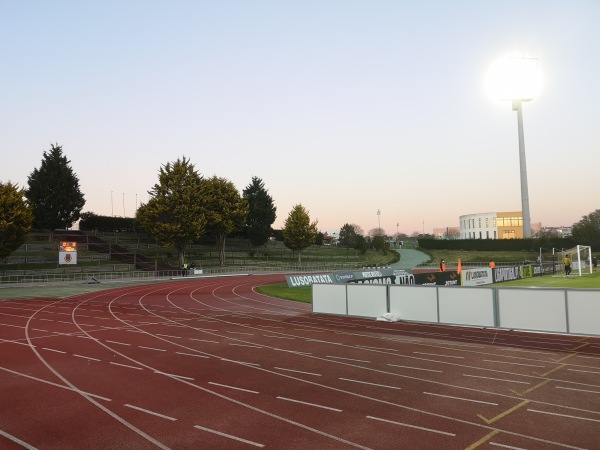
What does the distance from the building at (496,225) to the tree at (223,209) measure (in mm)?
96483

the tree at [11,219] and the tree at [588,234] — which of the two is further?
the tree at [588,234]

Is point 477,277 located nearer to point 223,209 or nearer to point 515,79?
point 223,209

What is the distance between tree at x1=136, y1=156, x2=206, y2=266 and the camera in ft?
170

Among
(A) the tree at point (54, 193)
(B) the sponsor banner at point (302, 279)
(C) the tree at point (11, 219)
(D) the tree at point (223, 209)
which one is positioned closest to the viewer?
(B) the sponsor banner at point (302, 279)

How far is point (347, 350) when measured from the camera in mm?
12602

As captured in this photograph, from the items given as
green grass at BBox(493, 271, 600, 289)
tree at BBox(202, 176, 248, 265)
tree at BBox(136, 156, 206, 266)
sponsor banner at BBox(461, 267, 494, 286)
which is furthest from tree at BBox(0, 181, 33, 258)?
green grass at BBox(493, 271, 600, 289)

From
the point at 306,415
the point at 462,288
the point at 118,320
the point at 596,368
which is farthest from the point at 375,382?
the point at 118,320

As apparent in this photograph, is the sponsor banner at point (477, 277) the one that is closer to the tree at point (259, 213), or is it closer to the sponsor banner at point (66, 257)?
the sponsor banner at point (66, 257)

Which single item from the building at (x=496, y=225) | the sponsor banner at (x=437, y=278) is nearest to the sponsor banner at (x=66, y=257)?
the sponsor banner at (x=437, y=278)

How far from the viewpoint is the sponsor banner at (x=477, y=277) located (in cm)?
3145

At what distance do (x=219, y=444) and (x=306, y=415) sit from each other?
1733 millimetres

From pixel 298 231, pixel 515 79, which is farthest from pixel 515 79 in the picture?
pixel 298 231

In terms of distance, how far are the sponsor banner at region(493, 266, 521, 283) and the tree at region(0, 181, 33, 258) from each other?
149ft

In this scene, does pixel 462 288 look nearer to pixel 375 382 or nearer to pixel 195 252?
pixel 375 382
